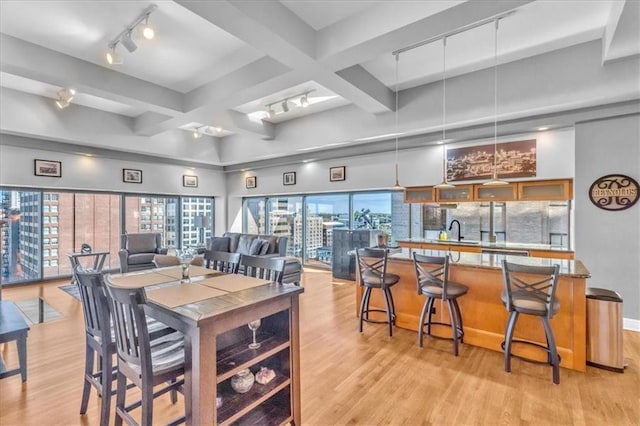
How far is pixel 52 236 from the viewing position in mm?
6465

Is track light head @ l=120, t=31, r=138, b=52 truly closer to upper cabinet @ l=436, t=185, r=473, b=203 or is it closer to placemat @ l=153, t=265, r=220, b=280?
placemat @ l=153, t=265, r=220, b=280

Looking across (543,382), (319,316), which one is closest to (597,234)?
(543,382)

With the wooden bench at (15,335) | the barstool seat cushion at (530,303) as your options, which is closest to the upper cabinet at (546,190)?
the barstool seat cushion at (530,303)

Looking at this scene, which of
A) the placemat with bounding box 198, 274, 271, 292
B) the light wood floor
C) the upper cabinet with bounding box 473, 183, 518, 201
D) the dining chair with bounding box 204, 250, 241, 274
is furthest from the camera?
the upper cabinet with bounding box 473, 183, 518, 201

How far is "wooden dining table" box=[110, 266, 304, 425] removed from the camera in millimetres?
1522

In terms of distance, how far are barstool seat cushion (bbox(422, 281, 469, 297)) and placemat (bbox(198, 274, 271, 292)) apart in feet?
6.00

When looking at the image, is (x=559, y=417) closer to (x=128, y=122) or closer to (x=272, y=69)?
(x=272, y=69)

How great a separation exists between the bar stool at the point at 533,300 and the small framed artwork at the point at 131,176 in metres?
7.77

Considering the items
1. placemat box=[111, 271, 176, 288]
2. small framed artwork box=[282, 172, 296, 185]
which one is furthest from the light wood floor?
small framed artwork box=[282, 172, 296, 185]

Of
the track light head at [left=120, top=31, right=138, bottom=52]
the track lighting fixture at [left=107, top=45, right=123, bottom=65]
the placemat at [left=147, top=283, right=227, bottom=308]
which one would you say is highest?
the track light head at [left=120, top=31, right=138, bottom=52]

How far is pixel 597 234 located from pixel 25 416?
20.5 ft

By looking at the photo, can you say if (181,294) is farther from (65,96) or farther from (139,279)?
(65,96)

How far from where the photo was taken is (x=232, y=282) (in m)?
2.25

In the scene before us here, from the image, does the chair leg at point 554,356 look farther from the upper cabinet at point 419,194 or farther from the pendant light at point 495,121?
the upper cabinet at point 419,194
